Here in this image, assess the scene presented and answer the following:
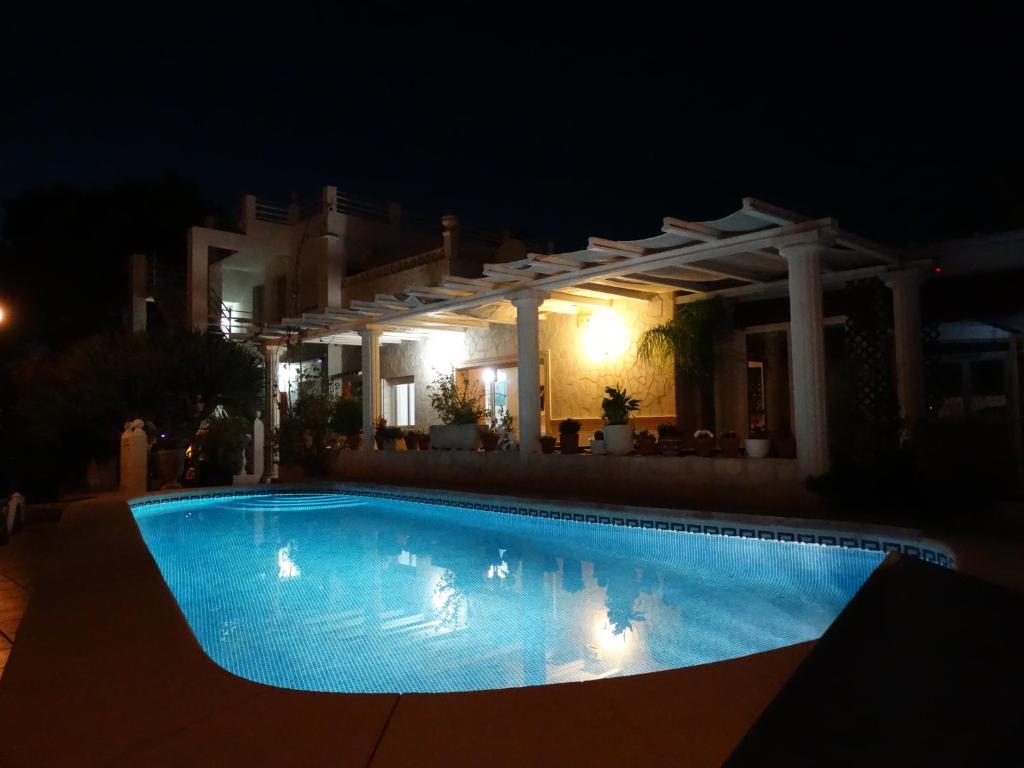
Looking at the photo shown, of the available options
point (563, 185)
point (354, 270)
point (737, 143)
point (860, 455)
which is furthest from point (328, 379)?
point (563, 185)

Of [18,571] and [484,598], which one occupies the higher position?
[18,571]

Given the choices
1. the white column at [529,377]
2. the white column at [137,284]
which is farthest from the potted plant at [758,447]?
the white column at [137,284]

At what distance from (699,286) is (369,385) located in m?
6.33

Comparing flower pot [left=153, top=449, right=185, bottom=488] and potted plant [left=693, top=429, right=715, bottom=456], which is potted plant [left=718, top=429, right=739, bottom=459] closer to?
potted plant [left=693, top=429, right=715, bottom=456]

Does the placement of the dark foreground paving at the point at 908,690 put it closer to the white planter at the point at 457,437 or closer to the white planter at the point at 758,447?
the white planter at the point at 758,447

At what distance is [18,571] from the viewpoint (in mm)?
6309

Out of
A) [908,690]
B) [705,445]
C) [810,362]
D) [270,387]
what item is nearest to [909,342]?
[810,362]

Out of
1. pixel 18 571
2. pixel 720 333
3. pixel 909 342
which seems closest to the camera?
pixel 18 571

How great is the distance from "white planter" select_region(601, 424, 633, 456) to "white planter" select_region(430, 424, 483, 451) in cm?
287

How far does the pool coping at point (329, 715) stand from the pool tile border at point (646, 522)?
3233 mm

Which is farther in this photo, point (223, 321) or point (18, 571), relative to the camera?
point (223, 321)

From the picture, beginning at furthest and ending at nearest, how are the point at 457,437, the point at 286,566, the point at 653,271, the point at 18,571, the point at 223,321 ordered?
1. the point at 223,321
2. the point at 457,437
3. the point at 653,271
4. the point at 286,566
5. the point at 18,571

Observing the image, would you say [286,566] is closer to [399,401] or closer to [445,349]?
[445,349]

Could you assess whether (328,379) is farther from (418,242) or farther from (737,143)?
(737,143)
